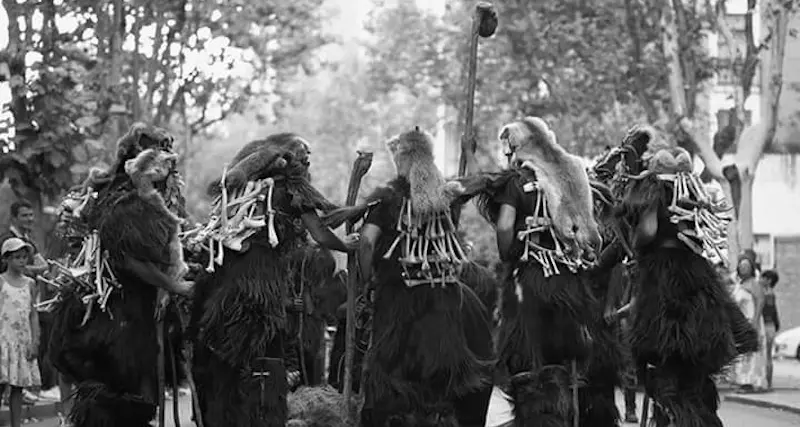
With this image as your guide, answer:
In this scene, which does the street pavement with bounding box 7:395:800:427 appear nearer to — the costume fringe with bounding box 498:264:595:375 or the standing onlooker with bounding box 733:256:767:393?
the standing onlooker with bounding box 733:256:767:393

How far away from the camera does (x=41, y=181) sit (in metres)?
19.7

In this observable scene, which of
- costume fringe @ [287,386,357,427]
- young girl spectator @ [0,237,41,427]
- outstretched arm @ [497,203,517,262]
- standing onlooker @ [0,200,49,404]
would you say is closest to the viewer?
outstretched arm @ [497,203,517,262]

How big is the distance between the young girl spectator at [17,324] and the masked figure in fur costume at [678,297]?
6.10 m

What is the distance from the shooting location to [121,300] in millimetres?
11188

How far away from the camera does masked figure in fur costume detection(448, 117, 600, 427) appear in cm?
1101

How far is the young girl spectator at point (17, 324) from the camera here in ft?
50.3

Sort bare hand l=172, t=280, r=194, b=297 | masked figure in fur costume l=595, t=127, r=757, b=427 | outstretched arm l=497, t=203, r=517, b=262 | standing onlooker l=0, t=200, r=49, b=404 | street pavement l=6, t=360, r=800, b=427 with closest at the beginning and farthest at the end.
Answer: bare hand l=172, t=280, r=194, b=297 → outstretched arm l=497, t=203, r=517, b=262 → masked figure in fur costume l=595, t=127, r=757, b=427 → standing onlooker l=0, t=200, r=49, b=404 → street pavement l=6, t=360, r=800, b=427

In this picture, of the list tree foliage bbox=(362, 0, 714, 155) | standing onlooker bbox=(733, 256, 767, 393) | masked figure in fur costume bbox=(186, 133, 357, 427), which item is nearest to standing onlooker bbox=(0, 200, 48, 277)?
masked figure in fur costume bbox=(186, 133, 357, 427)

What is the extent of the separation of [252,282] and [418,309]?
1087mm

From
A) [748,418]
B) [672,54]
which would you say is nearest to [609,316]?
[748,418]

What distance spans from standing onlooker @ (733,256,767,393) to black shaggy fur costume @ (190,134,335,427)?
44.3 feet

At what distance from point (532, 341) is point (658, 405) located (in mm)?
1042

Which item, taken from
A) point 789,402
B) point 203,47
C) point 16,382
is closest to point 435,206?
point 16,382

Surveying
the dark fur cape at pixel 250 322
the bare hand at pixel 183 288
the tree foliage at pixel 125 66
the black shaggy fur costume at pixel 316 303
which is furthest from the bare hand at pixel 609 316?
the tree foliage at pixel 125 66
